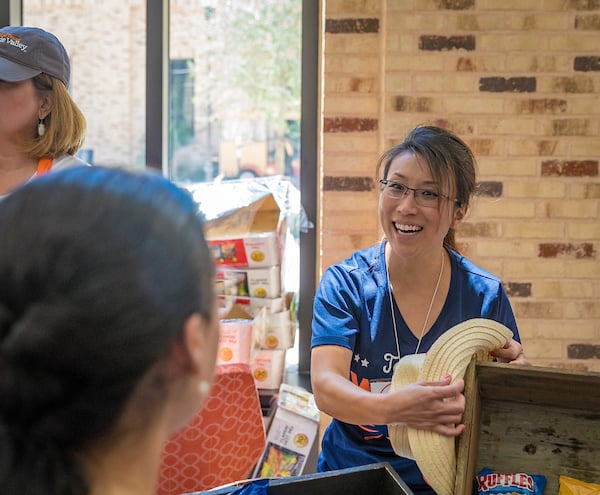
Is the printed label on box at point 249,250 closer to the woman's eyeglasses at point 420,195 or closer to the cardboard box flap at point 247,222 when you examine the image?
the cardboard box flap at point 247,222

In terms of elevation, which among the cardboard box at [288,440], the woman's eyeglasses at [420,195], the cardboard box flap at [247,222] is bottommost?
the cardboard box at [288,440]

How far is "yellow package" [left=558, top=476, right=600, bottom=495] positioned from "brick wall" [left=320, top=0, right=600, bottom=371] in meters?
1.33

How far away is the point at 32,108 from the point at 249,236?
0.89m

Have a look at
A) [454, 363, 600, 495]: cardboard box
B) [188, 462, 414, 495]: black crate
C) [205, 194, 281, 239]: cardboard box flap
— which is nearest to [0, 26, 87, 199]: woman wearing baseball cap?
[205, 194, 281, 239]: cardboard box flap

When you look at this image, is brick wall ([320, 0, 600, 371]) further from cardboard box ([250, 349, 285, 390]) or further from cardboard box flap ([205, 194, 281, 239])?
cardboard box ([250, 349, 285, 390])

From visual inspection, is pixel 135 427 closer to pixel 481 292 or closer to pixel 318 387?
pixel 318 387

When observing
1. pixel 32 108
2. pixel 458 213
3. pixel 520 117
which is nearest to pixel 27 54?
pixel 32 108

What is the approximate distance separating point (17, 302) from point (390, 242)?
1.29 m

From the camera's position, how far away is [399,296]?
1.73 metres

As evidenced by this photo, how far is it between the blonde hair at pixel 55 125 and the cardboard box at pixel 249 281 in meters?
0.81

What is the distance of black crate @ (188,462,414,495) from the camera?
1214mm

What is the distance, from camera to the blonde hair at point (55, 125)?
2.00 meters

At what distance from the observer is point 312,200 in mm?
3064

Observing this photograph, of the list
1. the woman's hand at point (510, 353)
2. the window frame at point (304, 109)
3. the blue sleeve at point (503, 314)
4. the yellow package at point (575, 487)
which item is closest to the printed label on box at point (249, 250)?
the window frame at point (304, 109)
